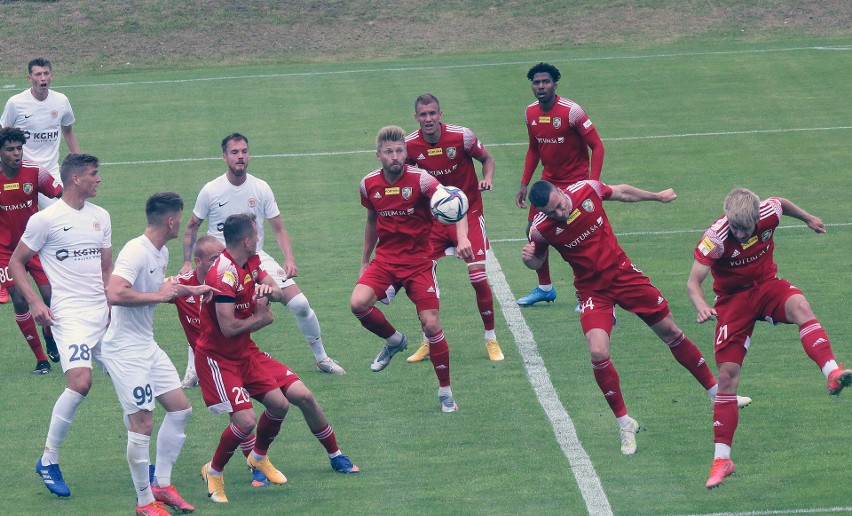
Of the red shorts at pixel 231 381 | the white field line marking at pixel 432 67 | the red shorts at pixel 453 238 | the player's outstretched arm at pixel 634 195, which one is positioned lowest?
the white field line marking at pixel 432 67

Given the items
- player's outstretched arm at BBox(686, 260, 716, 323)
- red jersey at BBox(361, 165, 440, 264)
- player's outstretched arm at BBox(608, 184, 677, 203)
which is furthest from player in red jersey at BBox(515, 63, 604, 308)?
player's outstretched arm at BBox(686, 260, 716, 323)

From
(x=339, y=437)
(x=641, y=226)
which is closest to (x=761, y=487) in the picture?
(x=339, y=437)

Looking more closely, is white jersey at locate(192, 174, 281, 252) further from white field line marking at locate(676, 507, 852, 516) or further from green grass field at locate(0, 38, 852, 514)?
white field line marking at locate(676, 507, 852, 516)

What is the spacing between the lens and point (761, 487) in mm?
8789

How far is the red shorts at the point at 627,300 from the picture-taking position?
993 cm

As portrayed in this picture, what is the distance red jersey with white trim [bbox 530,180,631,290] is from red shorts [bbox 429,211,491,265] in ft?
6.78

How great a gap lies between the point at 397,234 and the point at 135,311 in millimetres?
3033

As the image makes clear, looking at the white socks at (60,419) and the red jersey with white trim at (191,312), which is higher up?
the red jersey with white trim at (191,312)

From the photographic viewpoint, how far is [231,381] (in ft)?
28.8

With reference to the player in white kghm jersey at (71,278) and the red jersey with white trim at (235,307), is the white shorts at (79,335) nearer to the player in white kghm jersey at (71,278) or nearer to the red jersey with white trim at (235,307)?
the player in white kghm jersey at (71,278)

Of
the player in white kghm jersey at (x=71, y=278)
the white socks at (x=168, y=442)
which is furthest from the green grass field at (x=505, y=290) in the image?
the player in white kghm jersey at (x=71, y=278)

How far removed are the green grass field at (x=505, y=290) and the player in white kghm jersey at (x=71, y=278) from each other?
614 mm

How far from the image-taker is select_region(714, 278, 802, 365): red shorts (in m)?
9.18

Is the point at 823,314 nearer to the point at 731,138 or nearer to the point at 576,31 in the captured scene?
the point at 731,138
